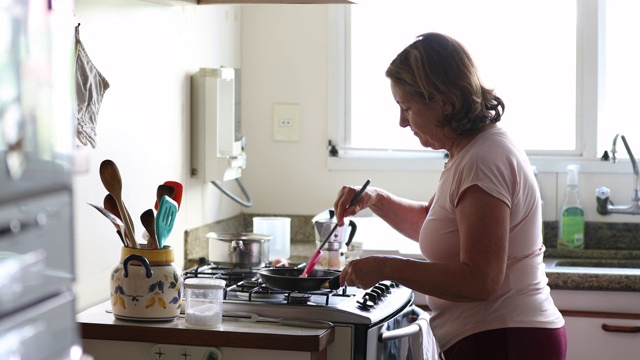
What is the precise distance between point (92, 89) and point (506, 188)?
3.28 feet

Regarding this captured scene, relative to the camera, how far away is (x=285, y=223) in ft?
10.1

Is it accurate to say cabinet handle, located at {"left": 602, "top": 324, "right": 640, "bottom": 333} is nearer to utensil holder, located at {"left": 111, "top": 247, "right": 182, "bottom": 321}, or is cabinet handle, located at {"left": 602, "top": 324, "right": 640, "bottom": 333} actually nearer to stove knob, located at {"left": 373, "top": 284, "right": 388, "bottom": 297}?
stove knob, located at {"left": 373, "top": 284, "right": 388, "bottom": 297}

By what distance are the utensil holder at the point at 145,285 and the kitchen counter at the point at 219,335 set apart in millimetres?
25

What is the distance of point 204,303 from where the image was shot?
204 centimetres

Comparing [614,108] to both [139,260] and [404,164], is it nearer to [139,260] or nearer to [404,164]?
[404,164]

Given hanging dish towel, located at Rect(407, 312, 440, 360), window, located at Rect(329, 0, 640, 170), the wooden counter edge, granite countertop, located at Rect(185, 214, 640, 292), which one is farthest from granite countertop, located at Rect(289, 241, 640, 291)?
the wooden counter edge

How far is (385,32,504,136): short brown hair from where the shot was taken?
6.16 feet

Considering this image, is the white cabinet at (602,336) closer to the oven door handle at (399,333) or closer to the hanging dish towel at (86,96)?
the oven door handle at (399,333)

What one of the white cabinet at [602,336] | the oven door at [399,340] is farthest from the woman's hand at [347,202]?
the white cabinet at [602,336]

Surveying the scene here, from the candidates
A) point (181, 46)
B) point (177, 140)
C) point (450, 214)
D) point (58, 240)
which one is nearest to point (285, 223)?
point (177, 140)

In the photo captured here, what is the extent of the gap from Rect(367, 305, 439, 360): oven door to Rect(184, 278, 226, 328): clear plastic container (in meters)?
0.34

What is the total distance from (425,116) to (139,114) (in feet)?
3.15

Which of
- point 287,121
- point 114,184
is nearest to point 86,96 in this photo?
Answer: point 114,184

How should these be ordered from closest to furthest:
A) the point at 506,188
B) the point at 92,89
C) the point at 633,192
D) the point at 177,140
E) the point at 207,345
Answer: the point at 506,188, the point at 207,345, the point at 92,89, the point at 177,140, the point at 633,192
